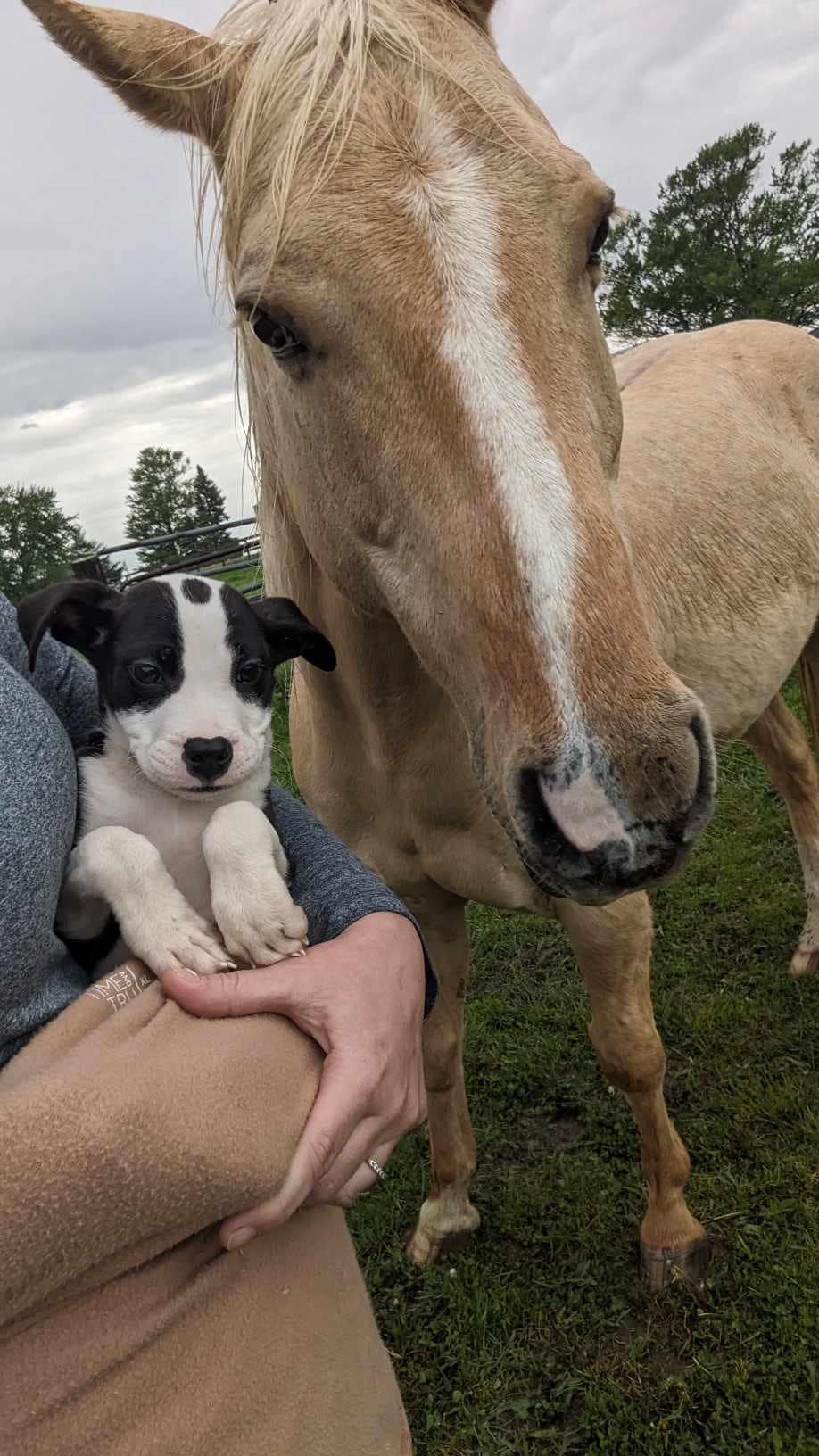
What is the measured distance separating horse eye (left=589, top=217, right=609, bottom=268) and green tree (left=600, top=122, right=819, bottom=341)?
32.4 meters

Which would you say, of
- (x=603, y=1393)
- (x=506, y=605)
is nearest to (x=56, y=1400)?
(x=506, y=605)

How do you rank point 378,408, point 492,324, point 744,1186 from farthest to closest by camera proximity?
point 744,1186
point 378,408
point 492,324

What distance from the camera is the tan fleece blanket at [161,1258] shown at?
2.71 feet

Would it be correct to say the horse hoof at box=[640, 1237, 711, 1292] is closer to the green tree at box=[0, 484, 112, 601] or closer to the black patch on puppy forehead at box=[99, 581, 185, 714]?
the black patch on puppy forehead at box=[99, 581, 185, 714]

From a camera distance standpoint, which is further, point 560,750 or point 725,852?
point 725,852

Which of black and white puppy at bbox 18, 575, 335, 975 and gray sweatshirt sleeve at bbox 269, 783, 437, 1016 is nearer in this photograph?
black and white puppy at bbox 18, 575, 335, 975

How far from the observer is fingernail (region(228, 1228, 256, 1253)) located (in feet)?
3.22

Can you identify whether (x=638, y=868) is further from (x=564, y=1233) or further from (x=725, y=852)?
(x=725, y=852)

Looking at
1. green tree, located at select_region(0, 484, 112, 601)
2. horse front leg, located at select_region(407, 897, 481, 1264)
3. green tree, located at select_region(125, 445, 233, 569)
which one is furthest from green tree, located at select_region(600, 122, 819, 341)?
horse front leg, located at select_region(407, 897, 481, 1264)

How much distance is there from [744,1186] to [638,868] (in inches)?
89.4

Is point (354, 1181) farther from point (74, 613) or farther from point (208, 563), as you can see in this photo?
point (208, 563)

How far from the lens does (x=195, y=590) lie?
5.41 ft

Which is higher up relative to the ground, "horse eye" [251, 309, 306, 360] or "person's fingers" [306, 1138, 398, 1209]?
"horse eye" [251, 309, 306, 360]

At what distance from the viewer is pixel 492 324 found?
4.11 ft
